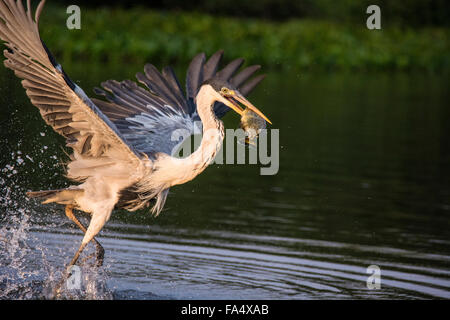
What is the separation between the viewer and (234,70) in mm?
8414

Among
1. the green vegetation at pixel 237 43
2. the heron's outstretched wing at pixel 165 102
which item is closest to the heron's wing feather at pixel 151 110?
the heron's outstretched wing at pixel 165 102

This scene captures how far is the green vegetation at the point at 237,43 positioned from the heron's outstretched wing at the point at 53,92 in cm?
1966

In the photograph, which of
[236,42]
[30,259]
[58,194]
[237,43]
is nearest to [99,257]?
[58,194]

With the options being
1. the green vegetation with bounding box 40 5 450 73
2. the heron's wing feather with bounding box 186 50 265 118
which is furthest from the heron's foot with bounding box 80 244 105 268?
the green vegetation with bounding box 40 5 450 73

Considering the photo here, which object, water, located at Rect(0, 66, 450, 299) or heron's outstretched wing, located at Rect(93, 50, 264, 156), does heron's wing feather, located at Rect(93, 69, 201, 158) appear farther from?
water, located at Rect(0, 66, 450, 299)

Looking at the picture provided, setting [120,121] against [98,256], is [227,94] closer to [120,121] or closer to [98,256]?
[120,121]

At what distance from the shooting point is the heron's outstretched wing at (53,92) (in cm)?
665

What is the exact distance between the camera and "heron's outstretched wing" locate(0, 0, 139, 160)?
665 centimetres

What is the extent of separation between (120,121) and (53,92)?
1.51 metres

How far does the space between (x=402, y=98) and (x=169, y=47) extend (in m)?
8.46

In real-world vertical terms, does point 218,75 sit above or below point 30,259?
above

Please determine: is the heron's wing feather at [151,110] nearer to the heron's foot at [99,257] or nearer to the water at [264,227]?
the heron's foot at [99,257]

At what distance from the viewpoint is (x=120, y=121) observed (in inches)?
334
